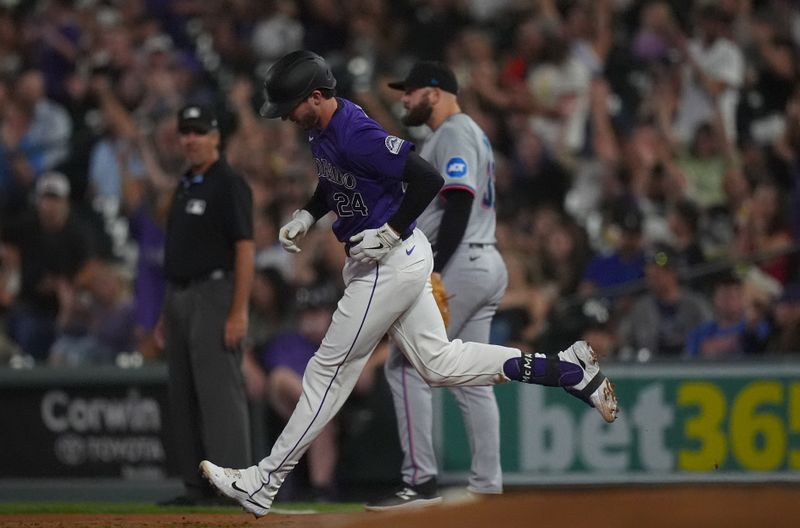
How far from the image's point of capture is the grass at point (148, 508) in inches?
317

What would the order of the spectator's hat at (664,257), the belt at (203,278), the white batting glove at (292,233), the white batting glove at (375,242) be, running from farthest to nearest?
1. the spectator's hat at (664,257)
2. the belt at (203,278)
3. the white batting glove at (292,233)
4. the white batting glove at (375,242)

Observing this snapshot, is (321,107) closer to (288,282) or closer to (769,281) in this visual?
(288,282)

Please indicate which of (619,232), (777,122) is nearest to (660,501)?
(619,232)

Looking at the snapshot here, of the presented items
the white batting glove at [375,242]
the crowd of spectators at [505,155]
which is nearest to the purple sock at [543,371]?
the white batting glove at [375,242]

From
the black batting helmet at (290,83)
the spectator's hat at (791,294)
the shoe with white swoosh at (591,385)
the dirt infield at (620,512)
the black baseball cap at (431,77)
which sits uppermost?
the black baseball cap at (431,77)

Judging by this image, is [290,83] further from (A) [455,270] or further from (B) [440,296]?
(A) [455,270]

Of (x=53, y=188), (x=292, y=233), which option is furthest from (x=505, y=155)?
(x=292, y=233)

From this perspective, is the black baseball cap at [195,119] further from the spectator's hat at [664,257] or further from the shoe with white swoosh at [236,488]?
the spectator's hat at [664,257]

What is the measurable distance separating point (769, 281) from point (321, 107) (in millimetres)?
5817

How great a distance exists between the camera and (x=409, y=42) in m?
14.6

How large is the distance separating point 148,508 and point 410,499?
6.08ft

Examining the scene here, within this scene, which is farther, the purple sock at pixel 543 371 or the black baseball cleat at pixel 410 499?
the black baseball cleat at pixel 410 499

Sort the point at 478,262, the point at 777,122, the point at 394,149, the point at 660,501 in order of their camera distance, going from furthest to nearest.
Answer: the point at 777,122 < the point at 478,262 < the point at 394,149 < the point at 660,501

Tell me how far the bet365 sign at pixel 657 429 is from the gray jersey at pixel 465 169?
2467 mm
